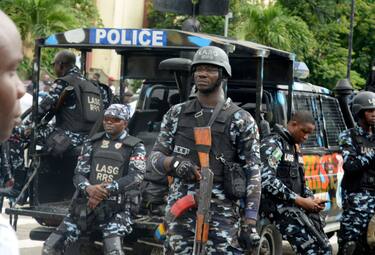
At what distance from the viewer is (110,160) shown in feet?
25.0

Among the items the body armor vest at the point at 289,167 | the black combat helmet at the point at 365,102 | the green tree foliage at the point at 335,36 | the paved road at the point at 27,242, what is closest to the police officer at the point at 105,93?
the paved road at the point at 27,242

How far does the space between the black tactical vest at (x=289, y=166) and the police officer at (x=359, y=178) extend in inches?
30.7

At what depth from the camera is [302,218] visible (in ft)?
24.4

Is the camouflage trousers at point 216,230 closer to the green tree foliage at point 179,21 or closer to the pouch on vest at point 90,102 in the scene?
the pouch on vest at point 90,102

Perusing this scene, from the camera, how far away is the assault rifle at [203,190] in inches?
223

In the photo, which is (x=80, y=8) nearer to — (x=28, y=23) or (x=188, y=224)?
(x=28, y=23)

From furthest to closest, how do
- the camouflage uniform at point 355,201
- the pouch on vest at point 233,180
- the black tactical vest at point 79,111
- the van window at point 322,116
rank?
the van window at point 322,116 < the black tactical vest at point 79,111 < the camouflage uniform at point 355,201 < the pouch on vest at point 233,180

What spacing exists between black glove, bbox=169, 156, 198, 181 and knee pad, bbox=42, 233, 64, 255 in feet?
6.69

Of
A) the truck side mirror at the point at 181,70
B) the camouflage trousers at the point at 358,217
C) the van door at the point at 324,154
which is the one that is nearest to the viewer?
the truck side mirror at the point at 181,70

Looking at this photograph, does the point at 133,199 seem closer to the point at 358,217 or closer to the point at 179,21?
the point at 358,217

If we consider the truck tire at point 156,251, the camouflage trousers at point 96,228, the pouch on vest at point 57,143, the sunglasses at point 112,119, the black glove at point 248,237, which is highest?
the sunglasses at point 112,119

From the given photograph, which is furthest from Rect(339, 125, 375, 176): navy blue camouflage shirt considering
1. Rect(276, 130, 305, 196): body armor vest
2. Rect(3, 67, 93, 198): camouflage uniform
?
Rect(3, 67, 93, 198): camouflage uniform

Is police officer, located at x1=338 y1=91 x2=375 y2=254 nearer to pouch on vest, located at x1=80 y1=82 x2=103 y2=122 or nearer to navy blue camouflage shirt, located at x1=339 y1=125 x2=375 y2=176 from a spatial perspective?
navy blue camouflage shirt, located at x1=339 y1=125 x2=375 y2=176

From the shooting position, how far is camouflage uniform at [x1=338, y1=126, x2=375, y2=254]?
8.14 meters
